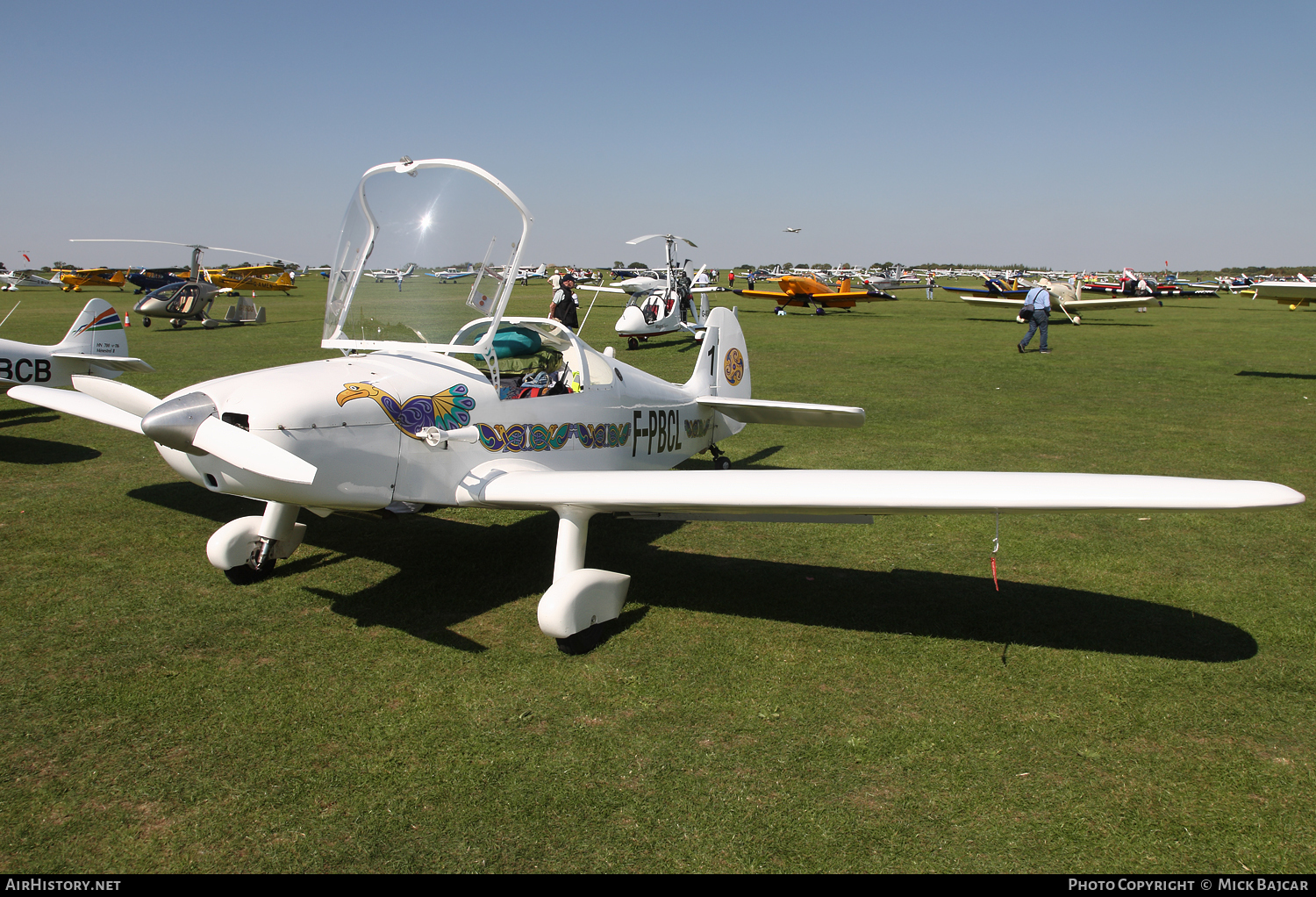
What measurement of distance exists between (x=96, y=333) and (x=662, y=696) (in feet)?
35.3

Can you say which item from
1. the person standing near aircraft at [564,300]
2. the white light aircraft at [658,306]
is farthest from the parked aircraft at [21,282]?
the person standing near aircraft at [564,300]

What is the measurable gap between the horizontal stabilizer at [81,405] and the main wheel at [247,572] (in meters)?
1.49

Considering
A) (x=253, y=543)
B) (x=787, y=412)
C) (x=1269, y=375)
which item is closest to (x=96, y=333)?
(x=253, y=543)

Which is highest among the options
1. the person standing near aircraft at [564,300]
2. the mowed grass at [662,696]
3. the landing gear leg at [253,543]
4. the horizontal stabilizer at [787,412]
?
the person standing near aircraft at [564,300]

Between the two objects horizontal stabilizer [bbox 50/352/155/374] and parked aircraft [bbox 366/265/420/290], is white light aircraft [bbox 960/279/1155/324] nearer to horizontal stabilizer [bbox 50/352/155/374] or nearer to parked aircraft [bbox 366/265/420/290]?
horizontal stabilizer [bbox 50/352/155/374]

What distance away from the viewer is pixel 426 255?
5.18 meters

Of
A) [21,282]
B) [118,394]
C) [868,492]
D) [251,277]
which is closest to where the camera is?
[868,492]

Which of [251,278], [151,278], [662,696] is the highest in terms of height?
[251,278]

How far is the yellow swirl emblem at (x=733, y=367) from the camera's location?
7875 mm

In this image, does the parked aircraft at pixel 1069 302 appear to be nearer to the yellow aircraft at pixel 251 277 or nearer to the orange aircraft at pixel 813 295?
the orange aircraft at pixel 813 295

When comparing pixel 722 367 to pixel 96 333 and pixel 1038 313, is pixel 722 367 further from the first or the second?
pixel 1038 313

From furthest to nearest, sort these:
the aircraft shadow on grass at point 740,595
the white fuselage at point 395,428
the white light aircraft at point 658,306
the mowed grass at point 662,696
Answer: the white light aircraft at point 658,306 → the aircraft shadow on grass at point 740,595 → the white fuselage at point 395,428 → the mowed grass at point 662,696

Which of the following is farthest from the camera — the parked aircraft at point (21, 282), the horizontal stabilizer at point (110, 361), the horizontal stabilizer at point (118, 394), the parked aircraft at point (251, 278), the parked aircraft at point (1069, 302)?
the parked aircraft at point (21, 282)
